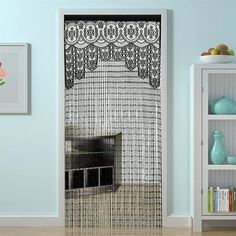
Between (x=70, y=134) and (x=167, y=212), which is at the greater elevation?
(x=70, y=134)

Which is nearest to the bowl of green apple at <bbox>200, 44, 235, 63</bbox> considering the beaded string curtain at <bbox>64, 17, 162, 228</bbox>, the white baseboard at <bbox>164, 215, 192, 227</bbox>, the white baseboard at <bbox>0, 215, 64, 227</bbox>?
the beaded string curtain at <bbox>64, 17, 162, 228</bbox>

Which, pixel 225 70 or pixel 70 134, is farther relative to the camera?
pixel 70 134

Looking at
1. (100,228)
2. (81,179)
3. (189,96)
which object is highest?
(189,96)

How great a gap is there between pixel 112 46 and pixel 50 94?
0.73 meters

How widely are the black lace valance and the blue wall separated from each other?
0.45ft

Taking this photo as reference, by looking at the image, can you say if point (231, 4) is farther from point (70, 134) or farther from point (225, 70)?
point (70, 134)

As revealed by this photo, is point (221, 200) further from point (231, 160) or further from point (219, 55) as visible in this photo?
point (219, 55)

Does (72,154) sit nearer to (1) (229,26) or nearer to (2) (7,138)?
(2) (7,138)

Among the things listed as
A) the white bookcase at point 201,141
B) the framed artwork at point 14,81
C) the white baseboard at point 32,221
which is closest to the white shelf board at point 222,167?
the white bookcase at point 201,141

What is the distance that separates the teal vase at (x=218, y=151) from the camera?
197 inches

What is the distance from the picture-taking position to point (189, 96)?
17.2 feet

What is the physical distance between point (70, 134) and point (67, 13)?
44.4 inches

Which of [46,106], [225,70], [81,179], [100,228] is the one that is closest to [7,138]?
[46,106]

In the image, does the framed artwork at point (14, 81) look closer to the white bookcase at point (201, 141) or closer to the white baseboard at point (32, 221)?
the white baseboard at point (32, 221)
